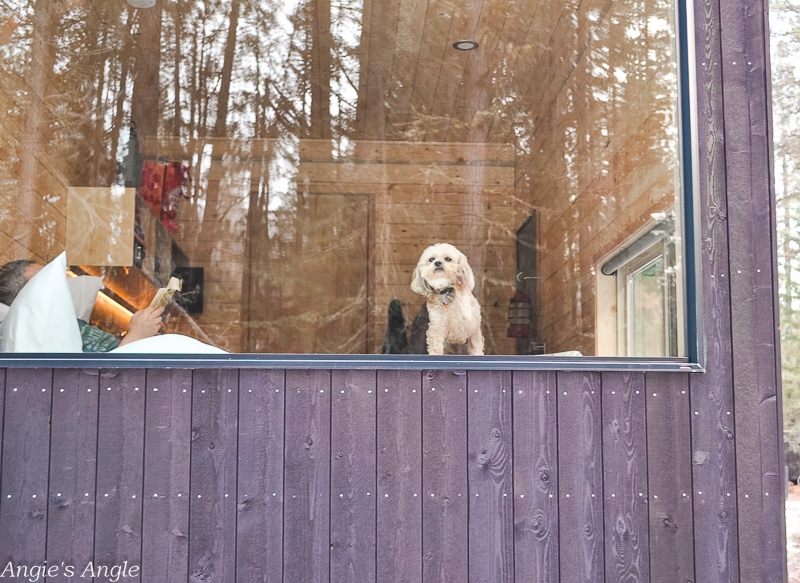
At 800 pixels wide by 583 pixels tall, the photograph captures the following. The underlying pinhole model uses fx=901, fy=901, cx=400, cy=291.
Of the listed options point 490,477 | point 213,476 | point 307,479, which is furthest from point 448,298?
point 213,476

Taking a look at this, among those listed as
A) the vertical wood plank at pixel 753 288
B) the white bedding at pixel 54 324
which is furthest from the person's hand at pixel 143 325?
the vertical wood plank at pixel 753 288

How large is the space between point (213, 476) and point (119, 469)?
9.9 inches

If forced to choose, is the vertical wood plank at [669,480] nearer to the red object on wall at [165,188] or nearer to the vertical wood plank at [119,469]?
the vertical wood plank at [119,469]

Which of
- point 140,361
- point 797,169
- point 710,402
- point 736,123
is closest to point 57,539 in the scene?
point 140,361

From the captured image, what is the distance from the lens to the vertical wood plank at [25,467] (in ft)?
7.91

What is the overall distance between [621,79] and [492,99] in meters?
0.95

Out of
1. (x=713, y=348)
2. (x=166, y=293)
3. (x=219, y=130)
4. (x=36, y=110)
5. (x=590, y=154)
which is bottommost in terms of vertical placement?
(x=713, y=348)

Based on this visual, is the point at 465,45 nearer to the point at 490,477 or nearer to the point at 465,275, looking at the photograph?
the point at 465,275

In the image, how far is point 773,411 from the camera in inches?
102

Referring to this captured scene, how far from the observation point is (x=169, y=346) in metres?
2.64

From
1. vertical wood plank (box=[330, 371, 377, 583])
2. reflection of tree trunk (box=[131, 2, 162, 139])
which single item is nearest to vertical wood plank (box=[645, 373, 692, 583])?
vertical wood plank (box=[330, 371, 377, 583])

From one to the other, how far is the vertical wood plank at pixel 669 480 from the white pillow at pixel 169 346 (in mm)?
1254

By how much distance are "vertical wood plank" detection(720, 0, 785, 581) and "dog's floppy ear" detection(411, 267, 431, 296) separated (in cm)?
122

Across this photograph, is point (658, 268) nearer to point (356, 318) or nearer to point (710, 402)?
point (710, 402)
